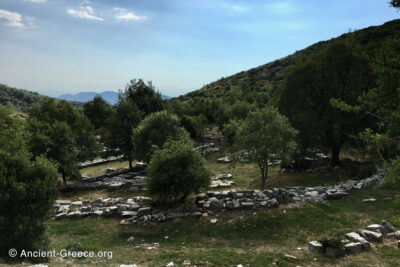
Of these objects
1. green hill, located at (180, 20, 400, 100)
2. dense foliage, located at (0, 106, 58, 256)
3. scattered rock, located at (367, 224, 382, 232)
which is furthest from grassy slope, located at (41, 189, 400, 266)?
green hill, located at (180, 20, 400, 100)

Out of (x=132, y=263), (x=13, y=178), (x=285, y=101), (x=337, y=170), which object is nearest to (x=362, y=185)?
(x=337, y=170)

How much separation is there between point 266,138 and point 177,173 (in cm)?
754

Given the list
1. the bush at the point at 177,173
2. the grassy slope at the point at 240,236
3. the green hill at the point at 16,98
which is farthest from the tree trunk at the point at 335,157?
the green hill at the point at 16,98

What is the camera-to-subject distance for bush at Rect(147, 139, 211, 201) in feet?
53.7

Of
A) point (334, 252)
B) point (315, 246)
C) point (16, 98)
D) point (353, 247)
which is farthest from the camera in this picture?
point (16, 98)

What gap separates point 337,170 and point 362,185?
20.1 feet

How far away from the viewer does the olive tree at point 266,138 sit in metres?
19.0

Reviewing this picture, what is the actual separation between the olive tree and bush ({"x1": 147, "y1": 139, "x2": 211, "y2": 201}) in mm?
4602

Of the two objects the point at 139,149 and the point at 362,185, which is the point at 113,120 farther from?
the point at 362,185

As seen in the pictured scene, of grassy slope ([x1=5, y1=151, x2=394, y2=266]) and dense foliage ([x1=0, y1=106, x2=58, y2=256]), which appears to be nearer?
dense foliage ([x1=0, y1=106, x2=58, y2=256])

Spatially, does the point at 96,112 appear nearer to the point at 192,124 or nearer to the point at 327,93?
the point at 192,124

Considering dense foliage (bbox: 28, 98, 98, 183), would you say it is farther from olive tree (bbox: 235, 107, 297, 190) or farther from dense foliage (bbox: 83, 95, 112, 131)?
dense foliage (bbox: 83, 95, 112, 131)

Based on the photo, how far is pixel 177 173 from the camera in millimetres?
16344

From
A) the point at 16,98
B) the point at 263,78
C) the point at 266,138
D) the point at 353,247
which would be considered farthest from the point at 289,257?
the point at 16,98
